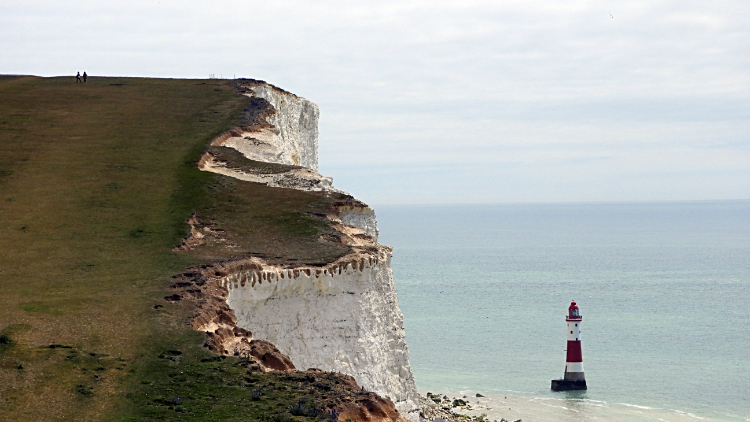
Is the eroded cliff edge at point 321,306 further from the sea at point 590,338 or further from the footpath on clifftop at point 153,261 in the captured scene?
the sea at point 590,338

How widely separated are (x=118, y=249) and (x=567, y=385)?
39.8 metres

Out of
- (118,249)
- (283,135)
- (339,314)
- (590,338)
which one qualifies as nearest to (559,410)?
(590,338)

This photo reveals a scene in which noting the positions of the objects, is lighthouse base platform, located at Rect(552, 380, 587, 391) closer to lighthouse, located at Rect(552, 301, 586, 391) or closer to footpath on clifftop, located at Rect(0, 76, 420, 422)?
lighthouse, located at Rect(552, 301, 586, 391)

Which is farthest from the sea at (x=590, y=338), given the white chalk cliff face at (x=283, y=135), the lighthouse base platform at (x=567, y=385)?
the white chalk cliff face at (x=283, y=135)

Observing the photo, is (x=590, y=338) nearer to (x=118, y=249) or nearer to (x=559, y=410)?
(x=559, y=410)

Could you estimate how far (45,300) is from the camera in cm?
2775

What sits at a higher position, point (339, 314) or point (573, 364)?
point (339, 314)

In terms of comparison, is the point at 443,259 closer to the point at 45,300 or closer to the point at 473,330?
the point at 473,330

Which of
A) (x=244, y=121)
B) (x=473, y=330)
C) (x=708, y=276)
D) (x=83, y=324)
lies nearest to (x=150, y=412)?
(x=83, y=324)

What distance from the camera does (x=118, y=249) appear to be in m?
34.2

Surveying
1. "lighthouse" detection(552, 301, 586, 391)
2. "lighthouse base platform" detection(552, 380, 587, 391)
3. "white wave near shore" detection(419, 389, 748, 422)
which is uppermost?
"lighthouse" detection(552, 301, 586, 391)

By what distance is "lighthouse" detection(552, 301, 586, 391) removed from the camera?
206 ft

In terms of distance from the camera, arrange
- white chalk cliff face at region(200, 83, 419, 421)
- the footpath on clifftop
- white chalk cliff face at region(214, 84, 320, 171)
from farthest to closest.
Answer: white chalk cliff face at region(214, 84, 320, 171) → white chalk cliff face at region(200, 83, 419, 421) → the footpath on clifftop

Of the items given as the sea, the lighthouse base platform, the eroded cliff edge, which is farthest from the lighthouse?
the eroded cliff edge
